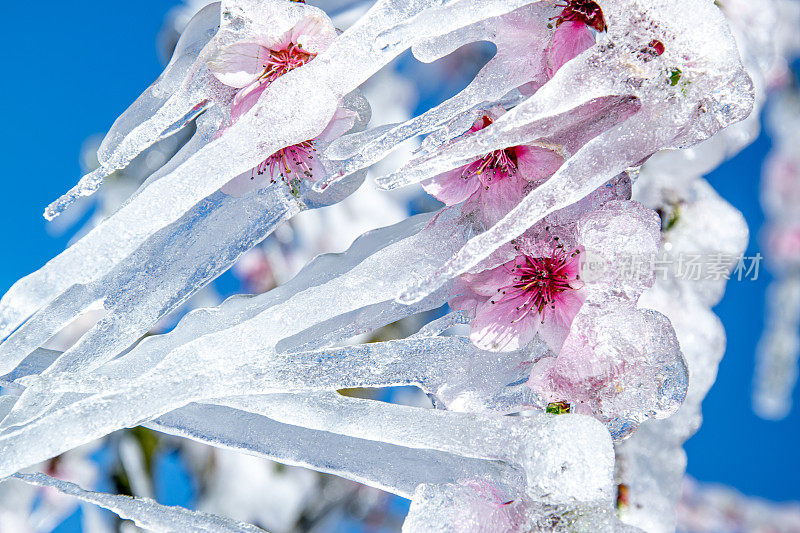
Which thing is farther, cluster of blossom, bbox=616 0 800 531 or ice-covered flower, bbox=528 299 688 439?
cluster of blossom, bbox=616 0 800 531

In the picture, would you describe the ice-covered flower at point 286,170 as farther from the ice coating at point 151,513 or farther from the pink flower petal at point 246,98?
the ice coating at point 151,513

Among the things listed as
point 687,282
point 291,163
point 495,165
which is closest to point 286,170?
point 291,163

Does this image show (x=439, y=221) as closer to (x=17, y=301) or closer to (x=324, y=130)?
(x=324, y=130)

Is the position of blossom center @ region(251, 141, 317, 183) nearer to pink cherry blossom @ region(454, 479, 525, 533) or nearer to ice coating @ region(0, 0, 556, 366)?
ice coating @ region(0, 0, 556, 366)

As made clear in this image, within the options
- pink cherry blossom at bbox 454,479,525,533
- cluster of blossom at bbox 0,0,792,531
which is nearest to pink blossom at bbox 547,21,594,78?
cluster of blossom at bbox 0,0,792,531

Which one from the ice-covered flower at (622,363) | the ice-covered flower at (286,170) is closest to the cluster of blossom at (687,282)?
the ice-covered flower at (622,363)

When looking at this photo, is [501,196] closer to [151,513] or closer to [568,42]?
→ [568,42]

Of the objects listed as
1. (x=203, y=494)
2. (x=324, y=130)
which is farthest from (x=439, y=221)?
(x=203, y=494)
